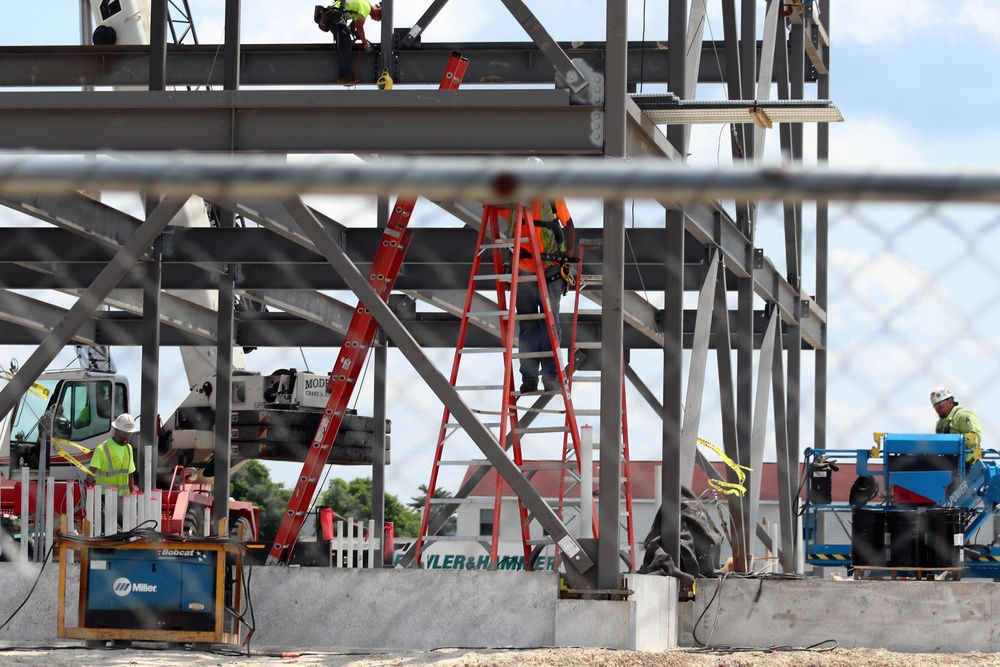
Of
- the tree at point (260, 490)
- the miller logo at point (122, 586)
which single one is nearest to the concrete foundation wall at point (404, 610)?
the miller logo at point (122, 586)

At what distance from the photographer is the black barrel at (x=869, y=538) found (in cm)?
1380

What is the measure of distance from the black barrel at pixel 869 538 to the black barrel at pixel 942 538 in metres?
0.41

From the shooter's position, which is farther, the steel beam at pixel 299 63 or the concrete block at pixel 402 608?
the steel beam at pixel 299 63

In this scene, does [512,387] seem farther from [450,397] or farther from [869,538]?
[869,538]

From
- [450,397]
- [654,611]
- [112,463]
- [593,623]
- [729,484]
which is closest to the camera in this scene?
[593,623]

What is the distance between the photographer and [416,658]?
30.5ft

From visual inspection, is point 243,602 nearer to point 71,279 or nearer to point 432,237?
point 432,237

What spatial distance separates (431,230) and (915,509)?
20.1 ft

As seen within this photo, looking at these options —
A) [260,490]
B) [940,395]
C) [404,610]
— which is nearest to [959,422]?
[940,395]

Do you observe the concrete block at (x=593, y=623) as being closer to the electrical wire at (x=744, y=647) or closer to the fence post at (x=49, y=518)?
the electrical wire at (x=744, y=647)

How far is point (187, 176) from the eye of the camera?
2.90m

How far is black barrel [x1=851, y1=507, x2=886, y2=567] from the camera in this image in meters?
13.8

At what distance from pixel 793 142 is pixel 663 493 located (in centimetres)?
837

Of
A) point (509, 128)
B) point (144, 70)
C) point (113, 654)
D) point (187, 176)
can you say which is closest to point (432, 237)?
point (144, 70)
